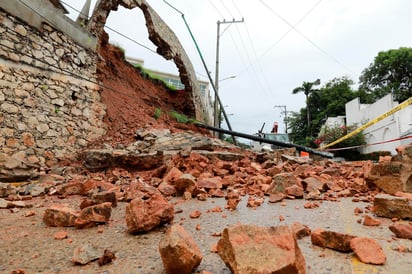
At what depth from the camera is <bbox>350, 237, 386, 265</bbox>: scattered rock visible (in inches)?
55.1

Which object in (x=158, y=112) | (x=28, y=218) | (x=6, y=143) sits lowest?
(x=28, y=218)

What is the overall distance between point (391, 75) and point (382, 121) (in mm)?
14922

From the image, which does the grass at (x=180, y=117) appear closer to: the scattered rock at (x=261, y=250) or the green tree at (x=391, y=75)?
the scattered rock at (x=261, y=250)

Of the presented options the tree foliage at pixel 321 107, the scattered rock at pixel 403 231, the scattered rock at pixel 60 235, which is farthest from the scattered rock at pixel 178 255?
the tree foliage at pixel 321 107

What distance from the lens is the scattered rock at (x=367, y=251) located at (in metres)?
1.40

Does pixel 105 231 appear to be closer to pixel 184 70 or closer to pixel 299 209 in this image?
pixel 299 209

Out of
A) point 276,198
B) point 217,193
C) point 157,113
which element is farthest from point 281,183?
point 157,113

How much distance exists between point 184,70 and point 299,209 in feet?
27.2

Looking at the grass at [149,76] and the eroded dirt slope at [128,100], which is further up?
the grass at [149,76]

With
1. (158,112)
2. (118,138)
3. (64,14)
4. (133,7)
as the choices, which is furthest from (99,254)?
(133,7)

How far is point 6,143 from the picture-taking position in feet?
15.7

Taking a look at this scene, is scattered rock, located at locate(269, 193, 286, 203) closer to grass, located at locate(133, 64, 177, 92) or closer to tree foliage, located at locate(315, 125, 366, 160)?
grass, located at locate(133, 64, 177, 92)

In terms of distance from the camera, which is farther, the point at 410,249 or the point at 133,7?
the point at 133,7

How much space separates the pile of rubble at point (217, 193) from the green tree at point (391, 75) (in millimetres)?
27152
